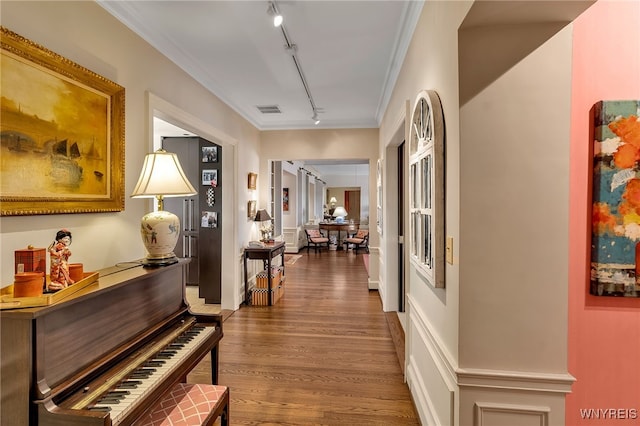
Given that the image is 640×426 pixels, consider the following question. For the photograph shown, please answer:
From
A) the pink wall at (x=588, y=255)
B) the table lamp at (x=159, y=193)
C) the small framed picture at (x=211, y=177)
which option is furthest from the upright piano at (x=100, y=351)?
the small framed picture at (x=211, y=177)

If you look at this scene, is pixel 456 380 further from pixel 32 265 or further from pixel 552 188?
pixel 32 265

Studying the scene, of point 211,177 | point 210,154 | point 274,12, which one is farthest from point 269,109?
point 274,12

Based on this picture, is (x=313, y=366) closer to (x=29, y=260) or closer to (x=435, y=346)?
(x=435, y=346)

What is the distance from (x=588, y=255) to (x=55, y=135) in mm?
2758

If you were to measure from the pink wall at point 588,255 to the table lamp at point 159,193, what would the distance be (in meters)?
2.12

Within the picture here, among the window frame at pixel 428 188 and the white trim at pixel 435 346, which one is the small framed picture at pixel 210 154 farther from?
the white trim at pixel 435 346

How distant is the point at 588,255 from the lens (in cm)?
145

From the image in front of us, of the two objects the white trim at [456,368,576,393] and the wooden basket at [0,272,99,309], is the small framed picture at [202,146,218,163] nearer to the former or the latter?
the wooden basket at [0,272,99,309]

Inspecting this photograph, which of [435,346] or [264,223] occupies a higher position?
[264,223]

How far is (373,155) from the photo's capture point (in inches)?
209

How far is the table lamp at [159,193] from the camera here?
6.15 ft

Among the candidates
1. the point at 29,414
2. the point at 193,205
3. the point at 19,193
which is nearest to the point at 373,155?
the point at 193,205

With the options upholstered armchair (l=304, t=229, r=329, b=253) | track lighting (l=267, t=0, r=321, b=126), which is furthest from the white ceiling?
upholstered armchair (l=304, t=229, r=329, b=253)

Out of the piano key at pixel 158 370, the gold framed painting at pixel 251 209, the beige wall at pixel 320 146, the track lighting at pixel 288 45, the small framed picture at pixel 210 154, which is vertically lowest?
the piano key at pixel 158 370
